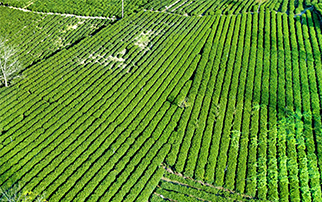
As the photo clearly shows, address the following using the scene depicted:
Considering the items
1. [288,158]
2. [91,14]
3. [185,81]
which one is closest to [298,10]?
[185,81]

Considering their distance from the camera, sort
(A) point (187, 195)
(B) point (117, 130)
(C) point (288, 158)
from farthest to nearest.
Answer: (B) point (117, 130) → (C) point (288, 158) → (A) point (187, 195)

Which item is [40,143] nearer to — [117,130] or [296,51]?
[117,130]

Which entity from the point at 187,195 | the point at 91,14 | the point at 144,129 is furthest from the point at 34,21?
the point at 187,195

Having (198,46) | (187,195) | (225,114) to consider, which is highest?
(198,46)

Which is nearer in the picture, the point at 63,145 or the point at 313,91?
the point at 63,145

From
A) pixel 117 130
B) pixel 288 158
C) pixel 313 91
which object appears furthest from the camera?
pixel 313 91

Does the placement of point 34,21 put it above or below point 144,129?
above
